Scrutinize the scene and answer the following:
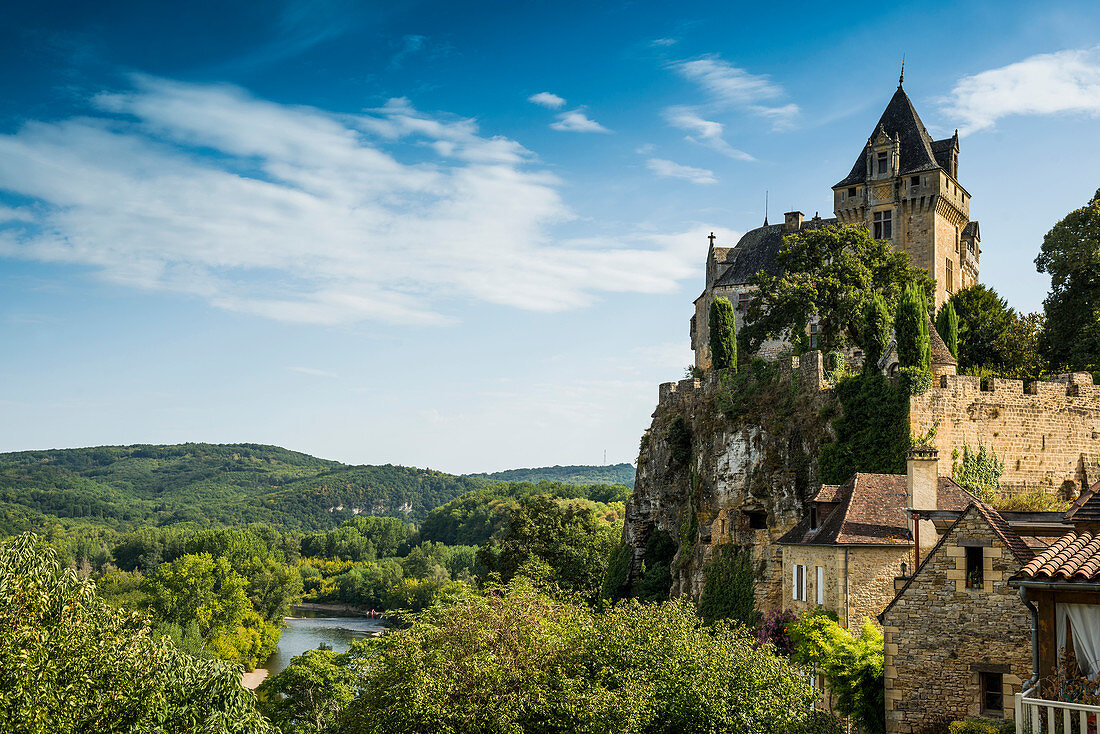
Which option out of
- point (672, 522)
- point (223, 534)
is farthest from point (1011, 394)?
point (223, 534)

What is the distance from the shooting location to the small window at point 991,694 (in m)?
19.5

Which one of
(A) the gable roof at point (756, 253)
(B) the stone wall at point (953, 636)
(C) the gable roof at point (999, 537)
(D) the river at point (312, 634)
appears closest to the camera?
(C) the gable roof at point (999, 537)

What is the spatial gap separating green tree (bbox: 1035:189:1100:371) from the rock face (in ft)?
51.7

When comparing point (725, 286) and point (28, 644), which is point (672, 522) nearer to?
point (725, 286)

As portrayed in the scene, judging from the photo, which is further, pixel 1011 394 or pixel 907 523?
pixel 1011 394

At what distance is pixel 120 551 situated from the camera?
14838cm

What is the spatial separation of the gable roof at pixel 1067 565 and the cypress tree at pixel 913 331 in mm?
23162

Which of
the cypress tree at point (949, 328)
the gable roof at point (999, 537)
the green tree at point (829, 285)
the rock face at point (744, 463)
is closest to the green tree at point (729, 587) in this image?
the rock face at point (744, 463)

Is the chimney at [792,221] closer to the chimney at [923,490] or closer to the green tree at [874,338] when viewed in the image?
the green tree at [874,338]

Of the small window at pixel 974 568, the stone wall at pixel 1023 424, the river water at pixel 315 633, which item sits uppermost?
the stone wall at pixel 1023 424

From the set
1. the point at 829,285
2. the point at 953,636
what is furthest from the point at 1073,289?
the point at 953,636

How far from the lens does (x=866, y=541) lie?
29.3 metres

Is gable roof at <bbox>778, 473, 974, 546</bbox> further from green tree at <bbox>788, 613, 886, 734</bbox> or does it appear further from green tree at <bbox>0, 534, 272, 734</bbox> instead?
green tree at <bbox>0, 534, 272, 734</bbox>

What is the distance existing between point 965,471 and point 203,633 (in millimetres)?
61009
